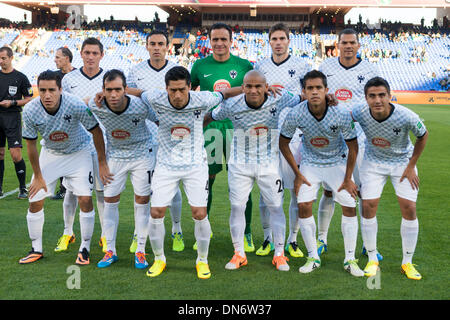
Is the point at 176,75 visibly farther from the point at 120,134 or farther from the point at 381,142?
the point at 381,142

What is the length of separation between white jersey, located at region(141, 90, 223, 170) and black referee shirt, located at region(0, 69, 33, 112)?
3.84 m

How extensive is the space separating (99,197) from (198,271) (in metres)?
1.64

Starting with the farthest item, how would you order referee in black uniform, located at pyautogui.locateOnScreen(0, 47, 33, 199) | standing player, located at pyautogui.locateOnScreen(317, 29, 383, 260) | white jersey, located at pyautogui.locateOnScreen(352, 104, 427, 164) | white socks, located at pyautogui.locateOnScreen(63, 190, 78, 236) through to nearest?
Answer: 1. referee in black uniform, located at pyautogui.locateOnScreen(0, 47, 33, 199)
2. white socks, located at pyautogui.locateOnScreen(63, 190, 78, 236)
3. standing player, located at pyautogui.locateOnScreen(317, 29, 383, 260)
4. white jersey, located at pyautogui.locateOnScreen(352, 104, 427, 164)

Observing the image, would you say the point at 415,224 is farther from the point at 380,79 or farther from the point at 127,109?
the point at 127,109

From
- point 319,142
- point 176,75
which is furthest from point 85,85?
point 319,142

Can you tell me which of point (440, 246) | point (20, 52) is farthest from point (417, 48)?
point (440, 246)

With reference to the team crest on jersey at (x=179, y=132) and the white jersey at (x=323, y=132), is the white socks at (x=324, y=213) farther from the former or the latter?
the team crest on jersey at (x=179, y=132)

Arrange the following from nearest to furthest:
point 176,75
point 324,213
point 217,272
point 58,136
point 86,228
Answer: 1. point 176,75
2. point 217,272
3. point 58,136
4. point 86,228
5. point 324,213

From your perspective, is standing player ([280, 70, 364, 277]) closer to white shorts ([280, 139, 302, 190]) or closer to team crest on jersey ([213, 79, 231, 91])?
white shorts ([280, 139, 302, 190])

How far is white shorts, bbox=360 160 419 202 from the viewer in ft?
15.1

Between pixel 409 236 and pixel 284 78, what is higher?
pixel 284 78

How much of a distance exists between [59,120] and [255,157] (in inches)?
77.0

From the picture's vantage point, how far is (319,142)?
15.6 feet

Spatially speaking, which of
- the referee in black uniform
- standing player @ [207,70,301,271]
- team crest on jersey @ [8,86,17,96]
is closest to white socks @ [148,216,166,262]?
standing player @ [207,70,301,271]
